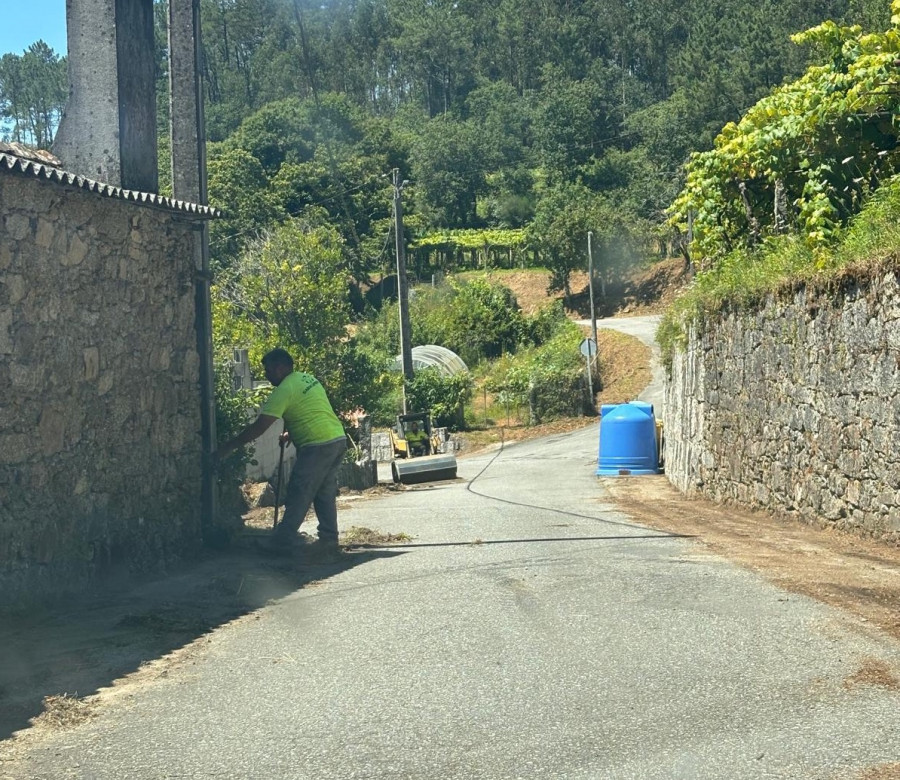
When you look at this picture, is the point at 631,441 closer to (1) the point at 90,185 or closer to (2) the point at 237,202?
(1) the point at 90,185

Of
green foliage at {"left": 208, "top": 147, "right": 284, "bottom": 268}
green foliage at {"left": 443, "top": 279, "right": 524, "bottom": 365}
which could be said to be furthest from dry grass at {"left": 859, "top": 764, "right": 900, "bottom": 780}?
green foliage at {"left": 208, "top": 147, "right": 284, "bottom": 268}

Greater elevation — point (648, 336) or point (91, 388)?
point (648, 336)

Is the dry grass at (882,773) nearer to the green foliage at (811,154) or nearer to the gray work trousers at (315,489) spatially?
the gray work trousers at (315,489)

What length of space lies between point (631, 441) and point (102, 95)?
43.7 feet

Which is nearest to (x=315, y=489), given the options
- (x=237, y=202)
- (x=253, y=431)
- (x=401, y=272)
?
(x=253, y=431)

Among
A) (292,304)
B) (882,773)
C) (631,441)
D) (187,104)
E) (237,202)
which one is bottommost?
(882,773)

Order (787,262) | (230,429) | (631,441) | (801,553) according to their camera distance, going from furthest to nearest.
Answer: (631,441) → (787,262) → (230,429) → (801,553)

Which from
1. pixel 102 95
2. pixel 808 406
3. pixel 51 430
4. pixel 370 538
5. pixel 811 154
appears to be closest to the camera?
pixel 51 430

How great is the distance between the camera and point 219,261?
57.4 metres

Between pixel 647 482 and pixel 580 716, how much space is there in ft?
51.8

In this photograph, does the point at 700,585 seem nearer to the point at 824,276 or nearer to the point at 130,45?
the point at 824,276

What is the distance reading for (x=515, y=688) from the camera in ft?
19.7

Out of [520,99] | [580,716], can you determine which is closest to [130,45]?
[580,716]

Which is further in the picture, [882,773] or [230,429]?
[230,429]
